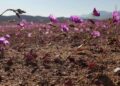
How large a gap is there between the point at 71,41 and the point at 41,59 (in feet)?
7.63

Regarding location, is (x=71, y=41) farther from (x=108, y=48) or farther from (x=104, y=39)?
(x=108, y=48)

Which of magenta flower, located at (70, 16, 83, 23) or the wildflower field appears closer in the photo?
the wildflower field

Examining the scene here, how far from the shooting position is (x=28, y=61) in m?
7.52

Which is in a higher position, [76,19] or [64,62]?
[76,19]

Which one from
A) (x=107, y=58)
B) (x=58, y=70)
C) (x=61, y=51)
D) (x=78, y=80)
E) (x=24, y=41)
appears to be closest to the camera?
(x=78, y=80)

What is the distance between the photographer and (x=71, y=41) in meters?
9.77

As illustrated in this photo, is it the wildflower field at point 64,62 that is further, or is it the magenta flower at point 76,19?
the magenta flower at point 76,19

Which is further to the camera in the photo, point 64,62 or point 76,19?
point 76,19

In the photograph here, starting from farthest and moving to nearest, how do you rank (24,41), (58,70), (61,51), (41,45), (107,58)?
(24,41) < (41,45) < (61,51) < (107,58) < (58,70)

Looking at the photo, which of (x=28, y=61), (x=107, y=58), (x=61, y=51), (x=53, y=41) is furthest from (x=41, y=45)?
(x=107, y=58)

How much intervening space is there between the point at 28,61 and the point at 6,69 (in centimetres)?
60

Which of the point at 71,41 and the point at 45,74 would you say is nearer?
the point at 45,74

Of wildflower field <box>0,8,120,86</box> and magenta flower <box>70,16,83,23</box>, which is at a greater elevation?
magenta flower <box>70,16,83,23</box>

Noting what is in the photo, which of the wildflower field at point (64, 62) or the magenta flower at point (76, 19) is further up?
the magenta flower at point (76, 19)
